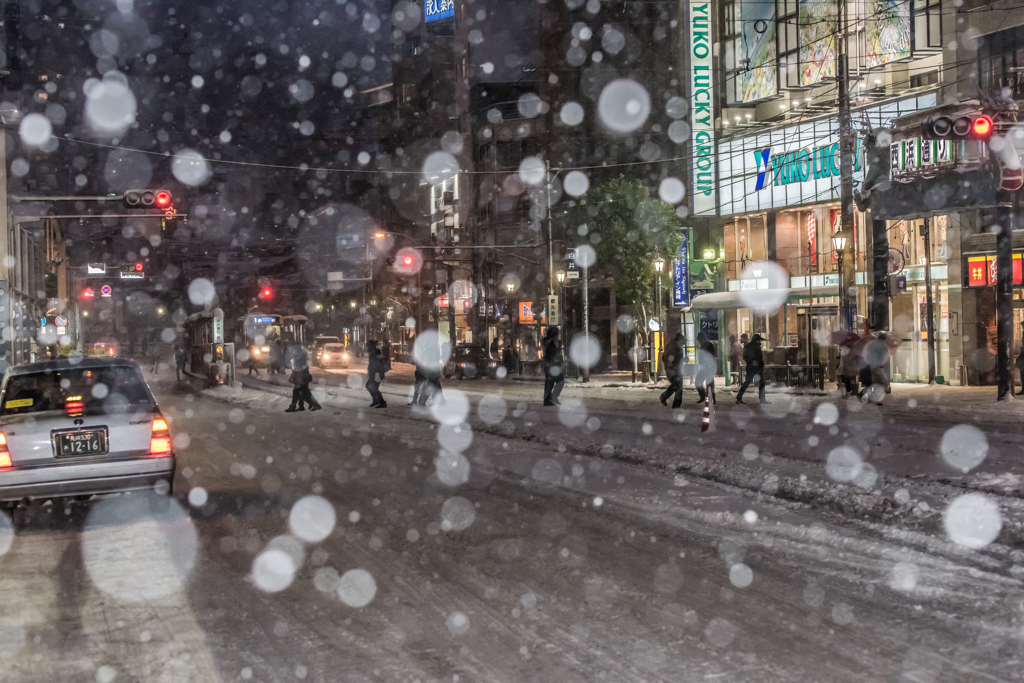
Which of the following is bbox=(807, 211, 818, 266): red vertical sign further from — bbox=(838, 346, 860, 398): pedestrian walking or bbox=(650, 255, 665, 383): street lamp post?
bbox=(838, 346, 860, 398): pedestrian walking

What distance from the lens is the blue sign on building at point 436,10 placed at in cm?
8262

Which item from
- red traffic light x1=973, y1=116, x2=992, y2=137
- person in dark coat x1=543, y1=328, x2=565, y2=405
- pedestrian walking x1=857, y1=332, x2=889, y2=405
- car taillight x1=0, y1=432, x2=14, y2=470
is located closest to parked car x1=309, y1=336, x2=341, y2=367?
person in dark coat x1=543, y1=328, x2=565, y2=405

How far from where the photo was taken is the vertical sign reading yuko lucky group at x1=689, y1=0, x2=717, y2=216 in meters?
39.1

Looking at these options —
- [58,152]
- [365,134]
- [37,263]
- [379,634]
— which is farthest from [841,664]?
[365,134]

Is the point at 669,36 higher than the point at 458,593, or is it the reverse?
the point at 669,36

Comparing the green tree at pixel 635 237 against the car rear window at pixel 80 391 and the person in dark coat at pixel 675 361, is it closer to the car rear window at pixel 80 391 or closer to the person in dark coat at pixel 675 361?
the person in dark coat at pixel 675 361

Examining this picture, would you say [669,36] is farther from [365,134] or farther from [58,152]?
[365,134]

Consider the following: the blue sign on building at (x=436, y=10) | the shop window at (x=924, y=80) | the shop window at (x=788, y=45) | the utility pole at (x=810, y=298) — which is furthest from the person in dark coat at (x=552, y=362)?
the blue sign on building at (x=436, y=10)

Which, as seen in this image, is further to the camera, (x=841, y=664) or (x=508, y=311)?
(x=508, y=311)

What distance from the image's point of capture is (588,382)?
39469 millimetres

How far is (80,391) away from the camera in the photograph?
1062 centimetres

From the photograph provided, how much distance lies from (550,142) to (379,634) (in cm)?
5425

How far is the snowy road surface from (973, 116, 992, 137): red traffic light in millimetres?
10525

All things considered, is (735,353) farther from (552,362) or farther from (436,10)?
(436,10)
